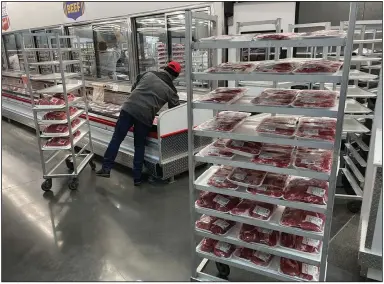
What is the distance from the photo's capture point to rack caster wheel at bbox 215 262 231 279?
245 centimetres

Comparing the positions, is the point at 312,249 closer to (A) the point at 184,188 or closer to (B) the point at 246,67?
(B) the point at 246,67

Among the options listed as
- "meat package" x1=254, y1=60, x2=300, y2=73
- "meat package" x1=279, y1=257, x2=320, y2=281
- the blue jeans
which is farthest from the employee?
"meat package" x1=279, y1=257, x2=320, y2=281

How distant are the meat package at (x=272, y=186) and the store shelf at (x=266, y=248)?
1.27 feet

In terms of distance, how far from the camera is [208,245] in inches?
93.7

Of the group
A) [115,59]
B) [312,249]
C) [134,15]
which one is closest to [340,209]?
[312,249]

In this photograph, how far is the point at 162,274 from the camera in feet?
8.30

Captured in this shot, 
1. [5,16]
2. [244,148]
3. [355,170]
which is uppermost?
[5,16]

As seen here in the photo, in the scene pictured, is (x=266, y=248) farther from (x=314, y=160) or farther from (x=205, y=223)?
(x=314, y=160)

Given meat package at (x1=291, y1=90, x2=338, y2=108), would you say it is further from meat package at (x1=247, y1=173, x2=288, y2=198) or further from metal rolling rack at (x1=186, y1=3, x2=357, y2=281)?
meat package at (x1=247, y1=173, x2=288, y2=198)

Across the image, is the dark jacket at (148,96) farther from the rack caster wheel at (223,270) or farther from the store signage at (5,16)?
the store signage at (5,16)

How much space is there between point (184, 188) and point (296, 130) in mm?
2394

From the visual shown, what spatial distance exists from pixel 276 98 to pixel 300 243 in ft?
3.32

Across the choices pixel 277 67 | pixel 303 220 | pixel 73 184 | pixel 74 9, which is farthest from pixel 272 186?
pixel 74 9

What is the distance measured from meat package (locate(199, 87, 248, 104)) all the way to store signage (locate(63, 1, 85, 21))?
4.65 meters
